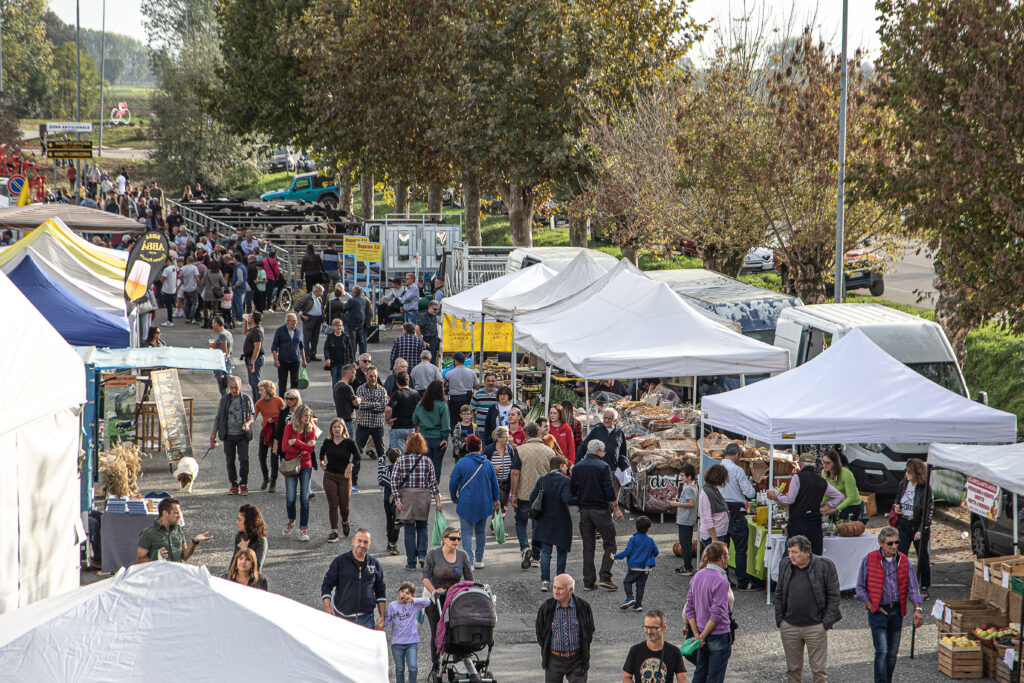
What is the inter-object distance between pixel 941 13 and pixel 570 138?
1423cm

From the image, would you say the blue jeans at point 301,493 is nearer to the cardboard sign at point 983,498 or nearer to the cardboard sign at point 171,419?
the cardboard sign at point 171,419

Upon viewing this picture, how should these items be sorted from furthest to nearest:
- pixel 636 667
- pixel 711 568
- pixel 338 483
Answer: pixel 338 483 → pixel 711 568 → pixel 636 667

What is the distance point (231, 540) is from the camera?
1270cm

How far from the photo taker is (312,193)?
191ft

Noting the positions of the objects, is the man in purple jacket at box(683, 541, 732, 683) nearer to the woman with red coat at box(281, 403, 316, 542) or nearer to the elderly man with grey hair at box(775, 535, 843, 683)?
the elderly man with grey hair at box(775, 535, 843, 683)

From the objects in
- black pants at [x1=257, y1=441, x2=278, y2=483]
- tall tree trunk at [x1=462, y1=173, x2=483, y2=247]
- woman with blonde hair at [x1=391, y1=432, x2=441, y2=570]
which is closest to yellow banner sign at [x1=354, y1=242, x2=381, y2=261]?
tall tree trunk at [x1=462, y1=173, x2=483, y2=247]

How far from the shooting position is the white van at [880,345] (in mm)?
14469

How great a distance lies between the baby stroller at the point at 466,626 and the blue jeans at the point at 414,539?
3.07 meters

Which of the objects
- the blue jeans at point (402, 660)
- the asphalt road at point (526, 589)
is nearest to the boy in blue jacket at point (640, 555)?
the asphalt road at point (526, 589)

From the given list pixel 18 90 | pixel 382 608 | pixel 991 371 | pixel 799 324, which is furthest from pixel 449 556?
pixel 18 90

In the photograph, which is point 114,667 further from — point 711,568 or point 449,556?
point 711,568

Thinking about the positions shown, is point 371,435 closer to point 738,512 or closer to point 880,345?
point 738,512

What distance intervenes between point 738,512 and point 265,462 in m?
6.56

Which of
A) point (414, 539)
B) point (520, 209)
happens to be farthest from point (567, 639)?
point (520, 209)
